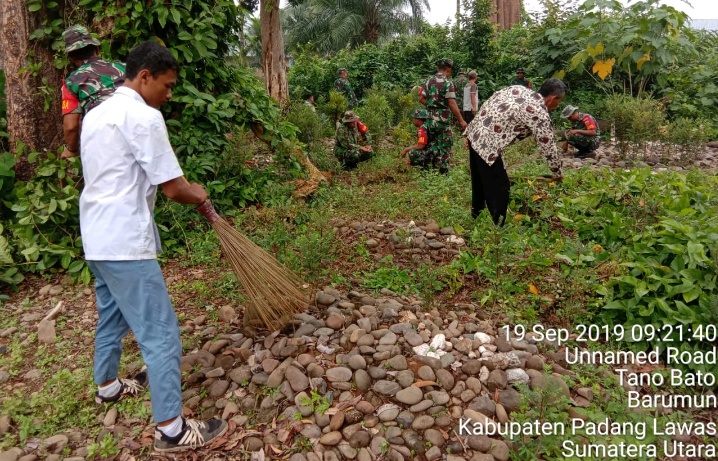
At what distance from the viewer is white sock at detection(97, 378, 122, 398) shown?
8.32 ft

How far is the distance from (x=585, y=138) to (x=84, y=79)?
22.6 ft

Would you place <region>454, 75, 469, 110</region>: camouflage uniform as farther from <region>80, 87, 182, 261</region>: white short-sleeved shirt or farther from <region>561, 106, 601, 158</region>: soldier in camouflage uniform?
<region>80, 87, 182, 261</region>: white short-sleeved shirt

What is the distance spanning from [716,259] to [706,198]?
140 cm

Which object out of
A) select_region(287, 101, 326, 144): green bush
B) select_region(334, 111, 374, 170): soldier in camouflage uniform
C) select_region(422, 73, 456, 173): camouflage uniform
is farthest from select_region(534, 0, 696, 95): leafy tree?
select_region(287, 101, 326, 144): green bush

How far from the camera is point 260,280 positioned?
2596 millimetres

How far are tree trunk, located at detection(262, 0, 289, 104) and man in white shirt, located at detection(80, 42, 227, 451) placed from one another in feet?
24.3

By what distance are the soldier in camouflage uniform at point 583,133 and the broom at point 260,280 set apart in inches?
246

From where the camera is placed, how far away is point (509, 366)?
259 centimetres

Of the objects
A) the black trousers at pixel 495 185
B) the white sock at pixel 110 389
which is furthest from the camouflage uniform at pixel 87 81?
the black trousers at pixel 495 185

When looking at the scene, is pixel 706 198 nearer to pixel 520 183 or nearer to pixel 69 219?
pixel 520 183

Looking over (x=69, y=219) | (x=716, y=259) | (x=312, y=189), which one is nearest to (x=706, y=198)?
(x=716, y=259)

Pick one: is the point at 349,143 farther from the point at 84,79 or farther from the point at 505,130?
the point at 84,79

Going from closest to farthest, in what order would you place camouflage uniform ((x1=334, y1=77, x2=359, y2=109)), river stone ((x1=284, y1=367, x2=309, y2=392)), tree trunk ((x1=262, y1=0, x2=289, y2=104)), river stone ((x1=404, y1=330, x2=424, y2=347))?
river stone ((x1=284, y1=367, x2=309, y2=392)), river stone ((x1=404, y1=330, x2=424, y2=347)), tree trunk ((x1=262, y1=0, x2=289, y2=104)), camouflage uniform ((x1=334, y1=77, x2=359, y2=109))

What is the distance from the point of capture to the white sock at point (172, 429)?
215cm
